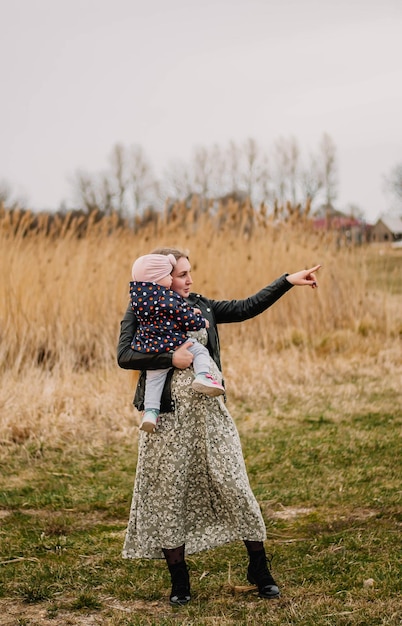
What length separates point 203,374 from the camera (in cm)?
343

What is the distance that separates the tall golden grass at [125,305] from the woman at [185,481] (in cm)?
342

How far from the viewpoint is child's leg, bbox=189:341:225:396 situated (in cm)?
339

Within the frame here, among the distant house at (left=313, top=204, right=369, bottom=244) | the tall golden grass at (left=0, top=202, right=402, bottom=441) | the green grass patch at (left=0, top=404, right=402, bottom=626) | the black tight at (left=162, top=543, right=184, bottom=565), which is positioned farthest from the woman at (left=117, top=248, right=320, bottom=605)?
the distant house at (left=313, top=204, right=369, bottom=244)

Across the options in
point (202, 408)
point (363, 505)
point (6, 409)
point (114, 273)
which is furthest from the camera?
point (114, 273)

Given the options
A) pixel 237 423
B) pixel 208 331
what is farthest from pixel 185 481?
pixel 237 423

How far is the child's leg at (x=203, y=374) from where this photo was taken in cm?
339

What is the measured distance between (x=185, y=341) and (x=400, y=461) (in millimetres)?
3147

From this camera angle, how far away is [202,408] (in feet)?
11.7

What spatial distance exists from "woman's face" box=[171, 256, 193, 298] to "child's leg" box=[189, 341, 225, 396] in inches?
9.6

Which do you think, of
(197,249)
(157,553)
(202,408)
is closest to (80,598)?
(157,553)

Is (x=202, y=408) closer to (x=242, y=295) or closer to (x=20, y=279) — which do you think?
(x=20, y=279)

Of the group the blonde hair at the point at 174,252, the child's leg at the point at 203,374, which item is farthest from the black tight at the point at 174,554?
the blonde hair at the point at 174,252

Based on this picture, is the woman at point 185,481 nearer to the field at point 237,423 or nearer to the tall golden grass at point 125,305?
the field at point 237,423

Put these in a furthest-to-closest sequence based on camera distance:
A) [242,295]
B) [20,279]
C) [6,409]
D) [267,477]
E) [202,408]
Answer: [242,295], [20,279], [6,409], [267,477], [202,408]
